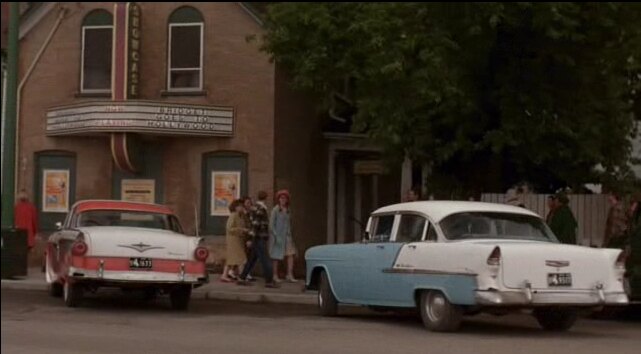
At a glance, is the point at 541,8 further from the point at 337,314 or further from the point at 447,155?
the point at 337,314

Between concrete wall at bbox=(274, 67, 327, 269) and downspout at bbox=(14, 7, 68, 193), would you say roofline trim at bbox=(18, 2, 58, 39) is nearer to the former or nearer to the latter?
downspout at bbox=(14, 7, 68, 193)

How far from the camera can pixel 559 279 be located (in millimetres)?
14266

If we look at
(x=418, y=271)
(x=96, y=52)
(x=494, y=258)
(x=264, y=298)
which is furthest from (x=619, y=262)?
(x=96, y=52)

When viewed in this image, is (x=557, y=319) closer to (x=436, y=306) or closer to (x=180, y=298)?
(x=436, y=306)

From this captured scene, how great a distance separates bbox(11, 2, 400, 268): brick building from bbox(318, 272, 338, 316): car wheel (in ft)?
26.6

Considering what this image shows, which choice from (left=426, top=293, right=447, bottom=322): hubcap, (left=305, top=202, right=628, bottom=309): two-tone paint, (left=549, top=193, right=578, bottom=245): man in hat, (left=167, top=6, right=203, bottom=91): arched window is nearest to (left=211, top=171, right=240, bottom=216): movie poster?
(left=167, top=6, right=203, bottom=91): arched window

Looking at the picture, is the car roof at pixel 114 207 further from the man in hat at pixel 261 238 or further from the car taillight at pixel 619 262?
the car taillight at pixel 619 262

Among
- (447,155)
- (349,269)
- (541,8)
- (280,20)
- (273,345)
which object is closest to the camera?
(273,345)

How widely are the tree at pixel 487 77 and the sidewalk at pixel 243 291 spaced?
2.95 meters

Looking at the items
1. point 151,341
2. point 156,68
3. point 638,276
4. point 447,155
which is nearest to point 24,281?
point 156,68

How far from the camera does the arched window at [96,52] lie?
87.2 feet

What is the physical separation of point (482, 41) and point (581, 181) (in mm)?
3727

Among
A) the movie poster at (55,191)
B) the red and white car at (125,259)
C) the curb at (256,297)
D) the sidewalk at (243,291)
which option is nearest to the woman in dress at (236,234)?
the sidewalk at (243,291)

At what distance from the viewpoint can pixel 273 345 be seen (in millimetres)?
13219
